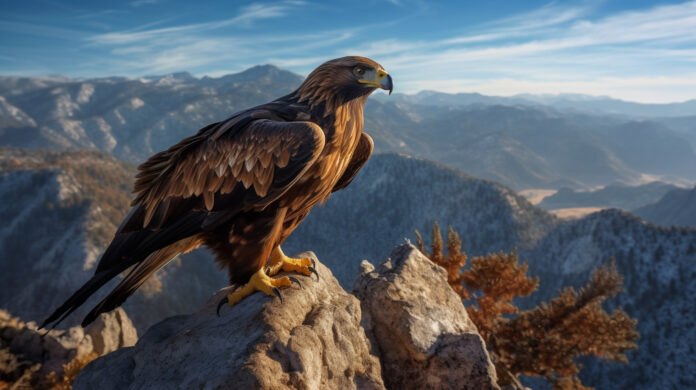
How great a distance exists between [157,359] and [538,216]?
65765mm

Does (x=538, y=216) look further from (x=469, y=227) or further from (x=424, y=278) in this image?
(x=424, y=278)

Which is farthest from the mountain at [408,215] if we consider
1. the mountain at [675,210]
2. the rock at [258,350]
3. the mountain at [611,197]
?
the mountain at [611,197]

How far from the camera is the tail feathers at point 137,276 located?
470cm

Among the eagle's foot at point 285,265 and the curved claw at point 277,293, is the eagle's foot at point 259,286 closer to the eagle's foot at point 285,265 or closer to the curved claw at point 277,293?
the curved claw at point 277,293

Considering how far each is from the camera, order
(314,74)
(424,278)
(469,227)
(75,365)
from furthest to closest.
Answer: (469,227)
(75,365)
(424,278)
(314,74)

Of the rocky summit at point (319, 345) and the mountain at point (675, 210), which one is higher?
the rocky summit at point (319, 345)

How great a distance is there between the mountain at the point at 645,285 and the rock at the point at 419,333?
26256 millimetres

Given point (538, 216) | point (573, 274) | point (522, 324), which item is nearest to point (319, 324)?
point (522, 324)

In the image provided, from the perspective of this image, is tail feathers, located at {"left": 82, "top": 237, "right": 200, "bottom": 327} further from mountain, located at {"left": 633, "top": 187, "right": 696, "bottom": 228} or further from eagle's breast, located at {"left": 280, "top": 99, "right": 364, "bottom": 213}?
mountain, located at {"left": 633, "top": 187, "right": 696, "bottom": 228}

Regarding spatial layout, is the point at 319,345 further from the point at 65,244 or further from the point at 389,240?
the point at 389,240

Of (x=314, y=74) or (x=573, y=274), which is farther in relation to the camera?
(x=573, y=274)

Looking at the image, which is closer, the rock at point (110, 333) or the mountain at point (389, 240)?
the rock at point (110, 333)

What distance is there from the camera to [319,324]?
514 cm

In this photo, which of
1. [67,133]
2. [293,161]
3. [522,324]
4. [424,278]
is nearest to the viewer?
[293,161]
